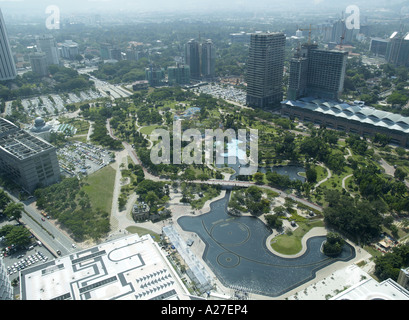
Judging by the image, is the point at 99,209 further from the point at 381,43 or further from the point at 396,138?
the point at 381,43

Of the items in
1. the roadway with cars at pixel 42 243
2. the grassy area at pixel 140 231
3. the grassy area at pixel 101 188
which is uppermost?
the grassy area at pixel 101 188

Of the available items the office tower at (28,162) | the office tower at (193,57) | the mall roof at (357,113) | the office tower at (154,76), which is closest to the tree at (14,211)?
the office tower at (28,162)

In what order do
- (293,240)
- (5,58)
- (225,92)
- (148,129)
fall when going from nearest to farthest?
(293,240) → (148,129) → (225,92) → (5,58)

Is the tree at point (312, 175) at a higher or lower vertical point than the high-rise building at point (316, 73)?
lower

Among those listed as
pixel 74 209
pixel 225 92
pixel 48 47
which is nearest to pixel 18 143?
pixel 74 209

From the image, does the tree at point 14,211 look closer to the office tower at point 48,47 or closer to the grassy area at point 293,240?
the grassy area at point 293,240

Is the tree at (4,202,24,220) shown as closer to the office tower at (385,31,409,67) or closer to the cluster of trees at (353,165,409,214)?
the cluster of trees at (353,165,409,214)

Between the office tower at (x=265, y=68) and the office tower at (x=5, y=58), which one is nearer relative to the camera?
the office tower at (x=265, y=68)

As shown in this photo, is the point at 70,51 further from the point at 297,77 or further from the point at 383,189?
the point at 383,189
